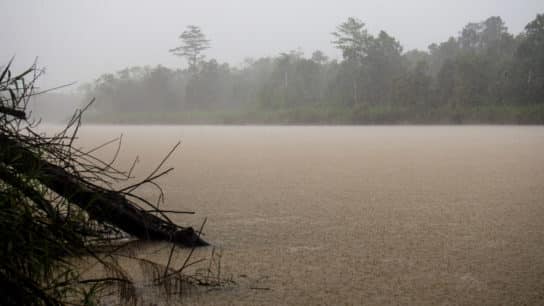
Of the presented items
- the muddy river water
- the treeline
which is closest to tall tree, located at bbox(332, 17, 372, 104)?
the treeline

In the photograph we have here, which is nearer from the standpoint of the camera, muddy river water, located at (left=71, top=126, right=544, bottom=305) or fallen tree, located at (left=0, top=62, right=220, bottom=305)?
fallen tree, located at (left=0, top=62, right=220, bottom=305)

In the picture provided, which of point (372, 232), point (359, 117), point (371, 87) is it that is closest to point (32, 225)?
point (372, 232)

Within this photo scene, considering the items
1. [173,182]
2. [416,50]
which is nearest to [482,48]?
[416,50]

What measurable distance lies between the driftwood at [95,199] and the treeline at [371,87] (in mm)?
14048

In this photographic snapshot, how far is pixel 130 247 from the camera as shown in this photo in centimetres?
142

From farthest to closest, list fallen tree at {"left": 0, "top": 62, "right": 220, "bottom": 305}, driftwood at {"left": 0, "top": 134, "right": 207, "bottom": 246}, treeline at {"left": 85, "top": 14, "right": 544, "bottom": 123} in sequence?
treeline at {"left": 85, "top": 14, "right": 544, "bottom": 123}
driftwood at {"left": 0, "top": 134, "right": 207, "bottom": 246}
fallen tree at {"left": 0, "top": 62, "right": 220, "bottom": 305}

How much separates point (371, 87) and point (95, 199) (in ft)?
66.5

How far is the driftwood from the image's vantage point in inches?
33.0

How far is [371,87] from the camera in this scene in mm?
20500

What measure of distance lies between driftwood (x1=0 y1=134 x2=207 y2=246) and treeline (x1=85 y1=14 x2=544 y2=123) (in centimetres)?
1405

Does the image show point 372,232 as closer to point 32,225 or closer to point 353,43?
point 32,225

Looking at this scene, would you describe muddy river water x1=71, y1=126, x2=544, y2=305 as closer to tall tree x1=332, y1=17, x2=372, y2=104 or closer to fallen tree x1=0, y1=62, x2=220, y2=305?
fallen tree x1=0, y1=62, x2=220, y2=305

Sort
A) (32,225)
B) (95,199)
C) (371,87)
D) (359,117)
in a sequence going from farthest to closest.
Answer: (371,87), (359,117), (95,199), (32,225)

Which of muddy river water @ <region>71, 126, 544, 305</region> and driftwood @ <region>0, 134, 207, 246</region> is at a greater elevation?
driftwood @ <region>0, 134, 207, 246</region>
